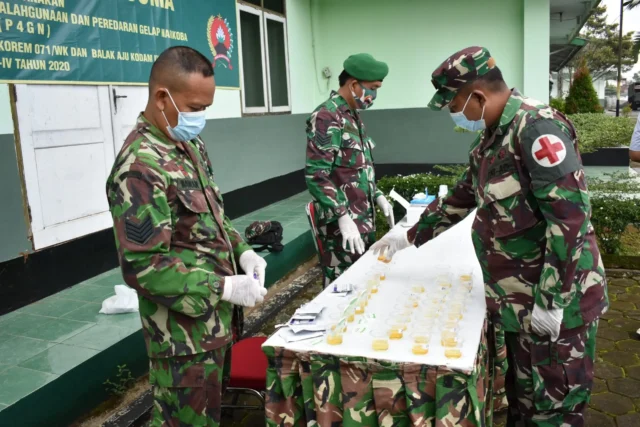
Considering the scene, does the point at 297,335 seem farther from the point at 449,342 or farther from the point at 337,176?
the point at 337,176

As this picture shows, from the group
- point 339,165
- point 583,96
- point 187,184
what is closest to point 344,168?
point 339,165

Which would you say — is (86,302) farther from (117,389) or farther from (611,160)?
(611,160)

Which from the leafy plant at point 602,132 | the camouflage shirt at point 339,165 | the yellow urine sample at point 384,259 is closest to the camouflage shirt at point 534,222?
the yellow urine sample at point 384,259

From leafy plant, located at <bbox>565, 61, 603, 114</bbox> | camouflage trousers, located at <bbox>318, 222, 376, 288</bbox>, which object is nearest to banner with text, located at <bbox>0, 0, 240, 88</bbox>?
camouflage trousers, located at <bbox>318, 222, 376, 288</bbox>

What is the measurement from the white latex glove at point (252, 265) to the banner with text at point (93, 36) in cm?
239

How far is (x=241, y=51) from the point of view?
6734mm

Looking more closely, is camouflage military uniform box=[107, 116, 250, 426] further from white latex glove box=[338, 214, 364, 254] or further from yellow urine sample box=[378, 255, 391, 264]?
white latex glove box=[338, 214, 364, 254]

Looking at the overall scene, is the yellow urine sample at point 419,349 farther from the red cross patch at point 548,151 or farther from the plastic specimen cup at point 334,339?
the red cross patch at point 548,151

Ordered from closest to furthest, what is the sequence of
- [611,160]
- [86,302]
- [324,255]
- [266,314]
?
[324,255] < [86,302] < [266,314] < [611,160]

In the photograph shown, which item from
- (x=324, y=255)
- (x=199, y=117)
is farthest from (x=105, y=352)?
(x=199, y=117)

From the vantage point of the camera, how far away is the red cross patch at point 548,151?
1.78 m

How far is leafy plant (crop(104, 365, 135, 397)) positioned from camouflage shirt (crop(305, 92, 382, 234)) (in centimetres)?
138

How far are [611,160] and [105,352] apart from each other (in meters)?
10.3

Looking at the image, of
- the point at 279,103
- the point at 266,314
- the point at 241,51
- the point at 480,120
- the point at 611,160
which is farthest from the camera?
the point at 611,160
